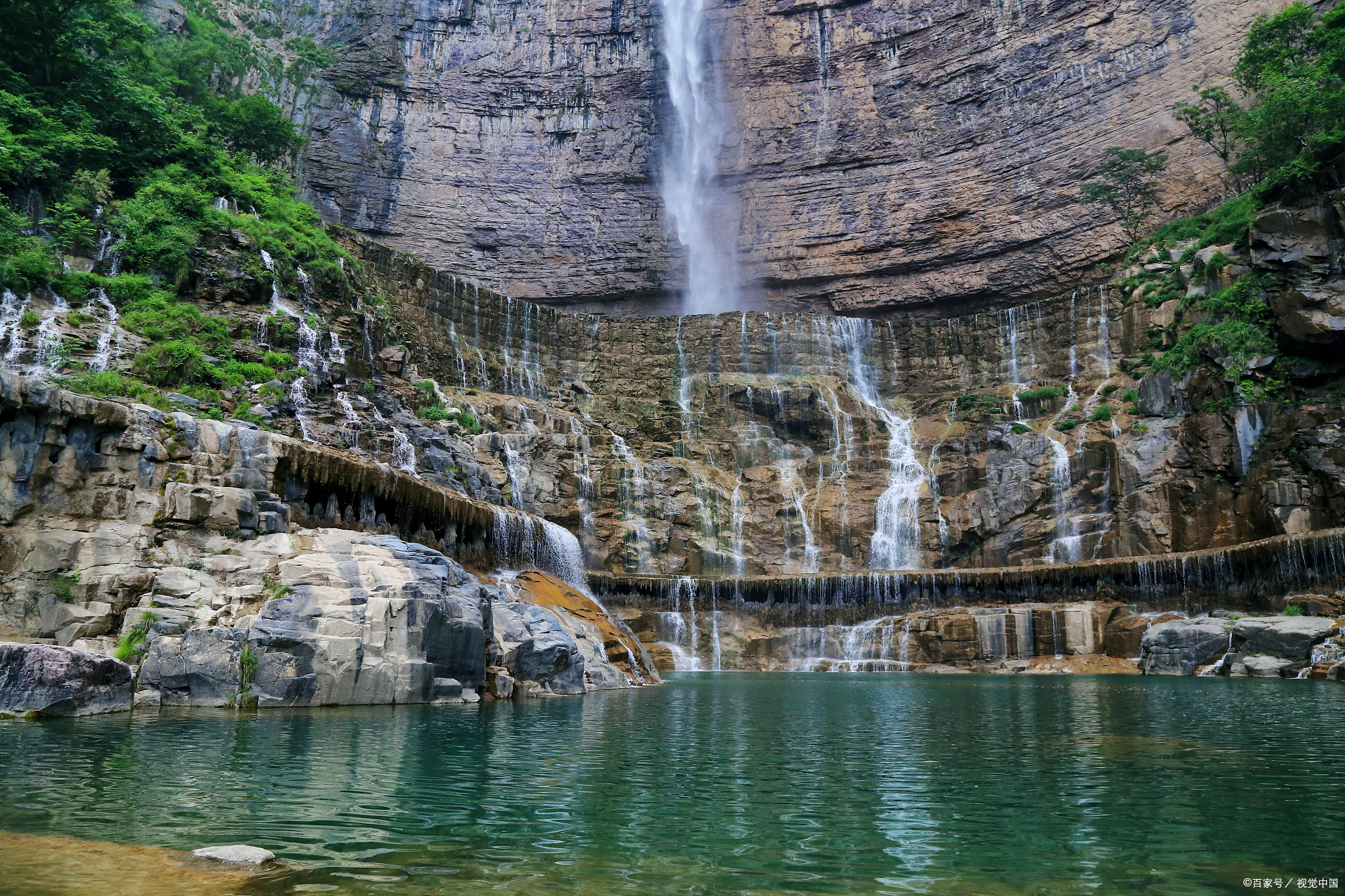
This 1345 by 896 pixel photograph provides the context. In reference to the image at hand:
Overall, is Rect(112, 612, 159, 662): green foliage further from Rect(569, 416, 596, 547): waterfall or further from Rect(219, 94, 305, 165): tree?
Rect(219, 94, 305, 165): tree

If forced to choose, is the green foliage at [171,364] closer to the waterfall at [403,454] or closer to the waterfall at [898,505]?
the waterfall at [403,454]

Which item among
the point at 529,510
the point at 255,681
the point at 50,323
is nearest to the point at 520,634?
the point at 255,681

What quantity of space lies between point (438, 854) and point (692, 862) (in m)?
1.51

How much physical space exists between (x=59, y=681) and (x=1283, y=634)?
24.6 m

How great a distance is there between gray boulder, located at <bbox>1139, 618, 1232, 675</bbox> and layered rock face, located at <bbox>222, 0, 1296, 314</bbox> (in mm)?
28206

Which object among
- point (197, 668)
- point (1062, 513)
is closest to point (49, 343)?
point (197, 668)

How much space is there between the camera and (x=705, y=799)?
723cm

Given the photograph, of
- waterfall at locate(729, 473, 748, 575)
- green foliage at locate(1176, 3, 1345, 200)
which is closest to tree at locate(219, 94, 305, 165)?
waterfall at locate(729, 473, 748, 575)

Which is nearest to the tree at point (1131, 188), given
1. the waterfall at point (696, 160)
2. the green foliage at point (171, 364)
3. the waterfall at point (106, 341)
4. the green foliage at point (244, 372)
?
the waterfall at point (696, 160)

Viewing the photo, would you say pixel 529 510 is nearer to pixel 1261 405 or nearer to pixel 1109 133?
pixel 1261 405

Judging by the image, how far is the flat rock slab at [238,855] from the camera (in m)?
4.97

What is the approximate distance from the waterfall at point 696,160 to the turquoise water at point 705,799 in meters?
45.8

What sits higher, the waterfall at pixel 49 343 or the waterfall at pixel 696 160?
the waterfall at pixel 696 160

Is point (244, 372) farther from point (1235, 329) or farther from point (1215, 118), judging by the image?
point (1215, 118)
